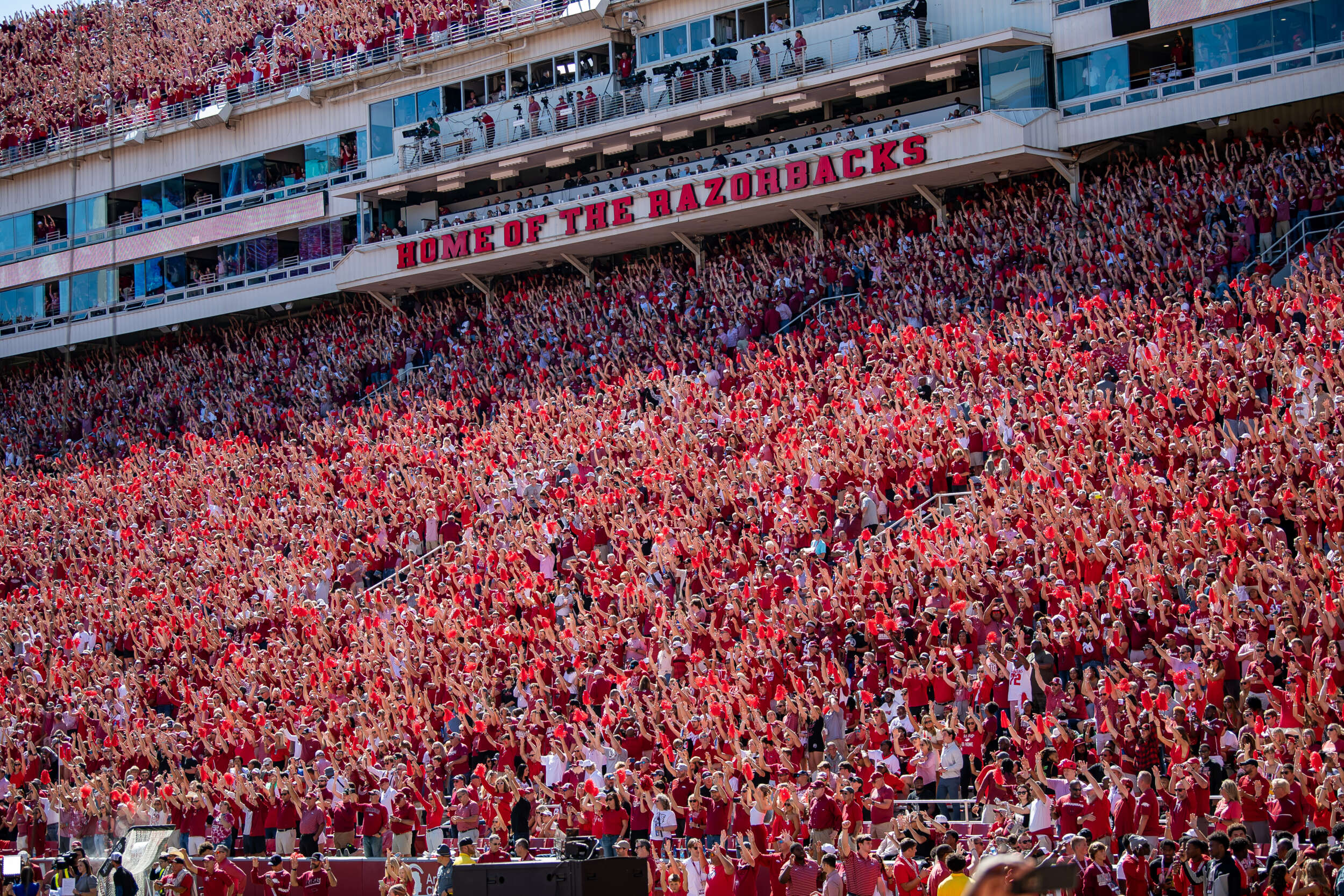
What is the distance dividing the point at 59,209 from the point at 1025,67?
31364 millimetres

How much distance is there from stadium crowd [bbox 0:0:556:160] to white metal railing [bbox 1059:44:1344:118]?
45.7ft

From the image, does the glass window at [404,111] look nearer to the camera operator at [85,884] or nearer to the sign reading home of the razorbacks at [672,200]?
the sign reading home of the razorbacks at [672,200]

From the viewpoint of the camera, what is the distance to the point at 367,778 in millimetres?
17609

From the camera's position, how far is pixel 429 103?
1566 inches

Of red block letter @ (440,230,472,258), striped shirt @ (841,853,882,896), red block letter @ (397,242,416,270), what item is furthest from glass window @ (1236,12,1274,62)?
striped shirt @ (841,853,882,896)

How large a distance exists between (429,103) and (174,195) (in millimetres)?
10230

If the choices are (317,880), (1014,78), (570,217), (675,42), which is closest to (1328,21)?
(1014,78)

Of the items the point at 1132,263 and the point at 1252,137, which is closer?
the point at 1132,263

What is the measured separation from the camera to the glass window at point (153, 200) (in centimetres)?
4612

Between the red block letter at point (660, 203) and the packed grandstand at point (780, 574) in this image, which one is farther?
the red block letter at point (660, 203)

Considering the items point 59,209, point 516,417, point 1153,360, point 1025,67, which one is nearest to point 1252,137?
point 1025,67

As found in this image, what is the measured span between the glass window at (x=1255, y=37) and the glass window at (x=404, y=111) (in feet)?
65.8

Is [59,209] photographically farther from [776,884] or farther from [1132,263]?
[776,884]

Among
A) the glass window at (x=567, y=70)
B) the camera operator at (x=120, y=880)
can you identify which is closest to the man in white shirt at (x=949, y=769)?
the camera operator at (x=120, y=880)
